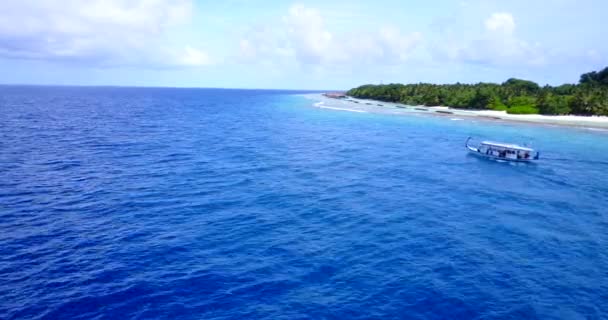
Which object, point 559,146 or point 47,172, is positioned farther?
point 559,146

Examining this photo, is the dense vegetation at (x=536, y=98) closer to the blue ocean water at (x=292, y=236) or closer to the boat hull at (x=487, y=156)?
the blue ocean water at (x=292, y=236)

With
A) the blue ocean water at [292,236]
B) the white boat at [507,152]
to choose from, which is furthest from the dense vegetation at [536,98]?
the white boat at [507,152]

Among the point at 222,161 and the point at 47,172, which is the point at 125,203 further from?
the point at 222,161

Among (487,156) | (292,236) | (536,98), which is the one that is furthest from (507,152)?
(536,98)

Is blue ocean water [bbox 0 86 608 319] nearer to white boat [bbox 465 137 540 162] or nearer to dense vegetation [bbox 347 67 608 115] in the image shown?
white boat [bbox 465 137 540 162]

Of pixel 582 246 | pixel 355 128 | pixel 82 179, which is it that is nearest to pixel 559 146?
pixel 355 128
